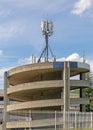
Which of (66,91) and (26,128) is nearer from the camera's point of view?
(26,128)

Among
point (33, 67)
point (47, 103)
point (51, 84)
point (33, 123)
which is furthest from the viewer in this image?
point (33, 67)

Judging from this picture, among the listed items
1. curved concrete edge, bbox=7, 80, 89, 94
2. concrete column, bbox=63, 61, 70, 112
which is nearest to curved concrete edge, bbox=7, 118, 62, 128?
curved concrete edge, bbox=7, 80, 89, 94

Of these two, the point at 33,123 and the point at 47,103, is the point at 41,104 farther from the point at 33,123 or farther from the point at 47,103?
the point at 33,123

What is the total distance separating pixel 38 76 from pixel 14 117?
7739mm

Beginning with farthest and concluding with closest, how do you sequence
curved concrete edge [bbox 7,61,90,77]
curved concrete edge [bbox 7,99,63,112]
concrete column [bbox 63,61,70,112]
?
1. curved concrete edge [bbox 7,61,90,77]
2. curved concrete edge [bbox 7,99,63,112]
3. concrete column [bbox 63,61,70,112]

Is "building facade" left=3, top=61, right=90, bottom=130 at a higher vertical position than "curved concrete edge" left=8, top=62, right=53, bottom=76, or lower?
lower

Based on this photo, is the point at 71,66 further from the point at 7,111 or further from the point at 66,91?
the point at 7,111

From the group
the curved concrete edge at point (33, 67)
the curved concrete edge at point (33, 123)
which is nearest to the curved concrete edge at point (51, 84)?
the curved concrete edge at point (33, 67)

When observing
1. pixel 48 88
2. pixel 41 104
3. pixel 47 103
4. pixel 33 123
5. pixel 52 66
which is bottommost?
pixel 33 123

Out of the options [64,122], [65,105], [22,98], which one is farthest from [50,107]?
[64,122]

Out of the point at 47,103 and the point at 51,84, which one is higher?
the point at 51,84

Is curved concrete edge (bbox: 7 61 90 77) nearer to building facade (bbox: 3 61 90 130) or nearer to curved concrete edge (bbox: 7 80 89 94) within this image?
building facade (bbox: 3 61 90 130)

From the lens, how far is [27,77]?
66.6 metres

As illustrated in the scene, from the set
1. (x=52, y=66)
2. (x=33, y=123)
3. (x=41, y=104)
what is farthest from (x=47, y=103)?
(x=33, y=123)
